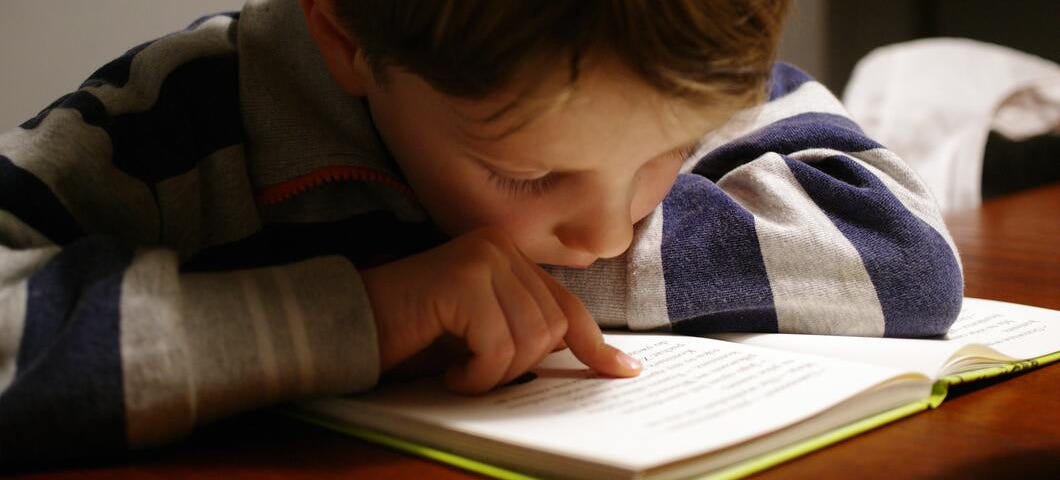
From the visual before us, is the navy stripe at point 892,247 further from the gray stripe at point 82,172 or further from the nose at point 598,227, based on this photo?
the gray stripe at point 82,172

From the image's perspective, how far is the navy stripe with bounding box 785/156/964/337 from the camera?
2.16ft

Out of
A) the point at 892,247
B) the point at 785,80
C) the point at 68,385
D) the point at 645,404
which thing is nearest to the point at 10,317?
the point at 68,385

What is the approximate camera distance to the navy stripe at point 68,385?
44 cm

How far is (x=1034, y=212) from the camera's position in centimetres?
121

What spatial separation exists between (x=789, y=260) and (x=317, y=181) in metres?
0.29

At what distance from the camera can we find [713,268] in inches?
26.6

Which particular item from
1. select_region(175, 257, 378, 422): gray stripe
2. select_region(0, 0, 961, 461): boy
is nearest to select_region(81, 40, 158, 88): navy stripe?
select_region(0, 0, 961, 461): boy

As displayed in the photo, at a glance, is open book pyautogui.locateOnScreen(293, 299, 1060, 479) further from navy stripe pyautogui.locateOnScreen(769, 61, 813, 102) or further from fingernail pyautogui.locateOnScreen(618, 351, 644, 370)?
navy stripe pyautogui.locateOnScreen(769, 61, 813, 102)

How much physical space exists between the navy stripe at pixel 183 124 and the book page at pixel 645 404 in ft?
0.62

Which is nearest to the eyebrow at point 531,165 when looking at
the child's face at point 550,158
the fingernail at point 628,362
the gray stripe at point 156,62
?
the child's face at point 550,158

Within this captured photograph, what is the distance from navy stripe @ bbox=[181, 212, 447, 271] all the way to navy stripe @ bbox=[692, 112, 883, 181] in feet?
0.75

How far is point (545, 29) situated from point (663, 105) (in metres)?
0.07

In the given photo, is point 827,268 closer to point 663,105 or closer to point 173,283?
point 663,105

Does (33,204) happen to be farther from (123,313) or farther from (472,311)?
(472,311)
